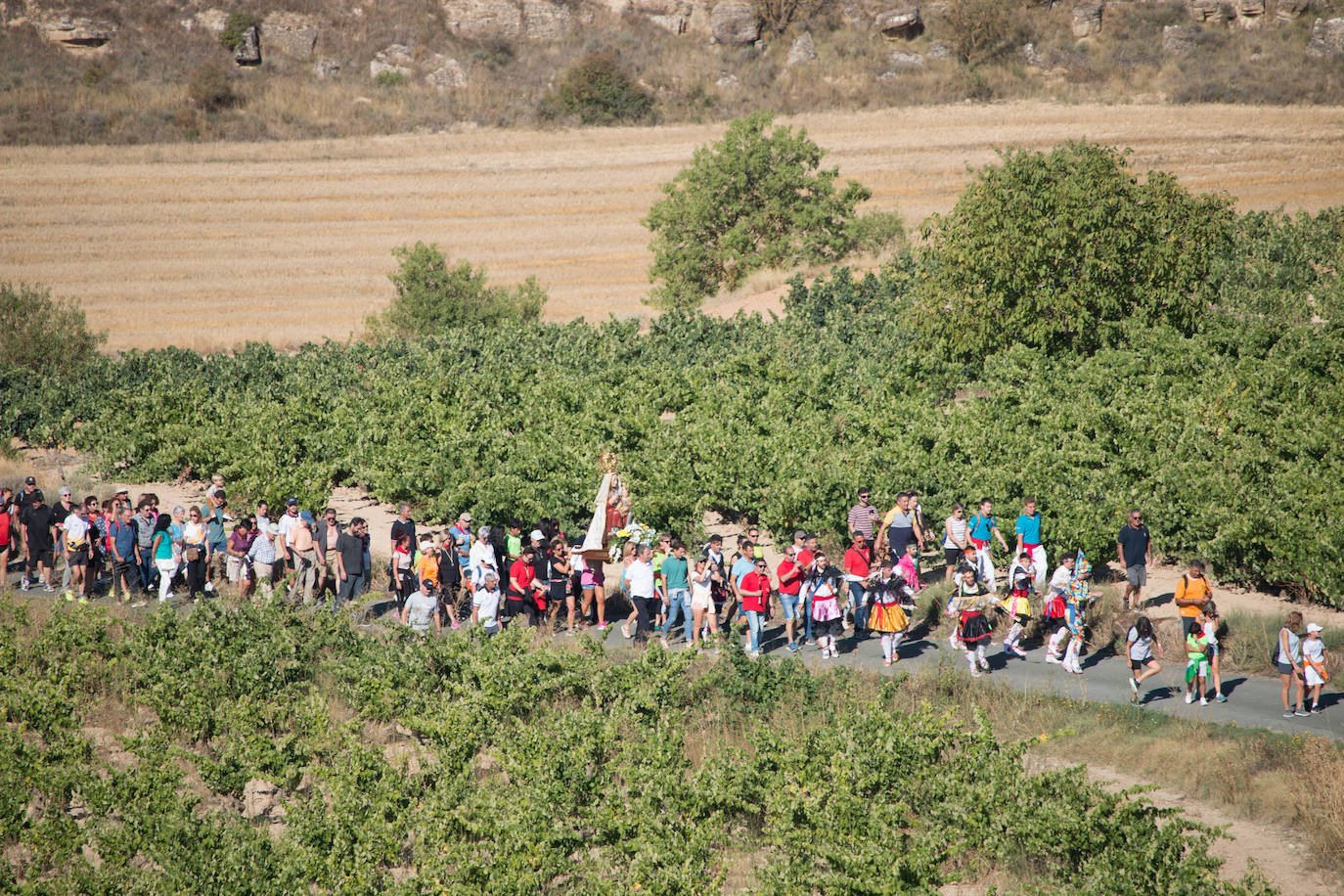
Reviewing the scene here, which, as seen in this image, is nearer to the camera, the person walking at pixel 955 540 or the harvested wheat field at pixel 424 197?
the person walking at pixel 955 540

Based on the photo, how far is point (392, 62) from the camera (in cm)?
7469

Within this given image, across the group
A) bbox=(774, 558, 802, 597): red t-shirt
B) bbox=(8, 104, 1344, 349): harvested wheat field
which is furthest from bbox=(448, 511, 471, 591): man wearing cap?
bbox=(8, 104, 1344, 349): harvested wheat field

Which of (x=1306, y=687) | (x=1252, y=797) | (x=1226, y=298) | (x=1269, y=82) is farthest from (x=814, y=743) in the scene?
(x=1269, y=82)

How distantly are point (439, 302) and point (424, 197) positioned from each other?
17.6 meters

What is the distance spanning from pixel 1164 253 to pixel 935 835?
19605 mm

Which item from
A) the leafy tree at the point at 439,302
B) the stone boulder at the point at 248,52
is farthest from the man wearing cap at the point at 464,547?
the stone boulder at the point at 248,52

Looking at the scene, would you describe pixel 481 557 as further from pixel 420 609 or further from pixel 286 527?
pixel 286 527

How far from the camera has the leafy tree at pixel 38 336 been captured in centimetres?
3697

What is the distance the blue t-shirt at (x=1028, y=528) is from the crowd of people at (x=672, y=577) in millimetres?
32

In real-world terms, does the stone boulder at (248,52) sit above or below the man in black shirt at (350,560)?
above

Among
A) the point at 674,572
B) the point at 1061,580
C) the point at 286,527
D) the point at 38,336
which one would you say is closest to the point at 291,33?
the point at 38,336

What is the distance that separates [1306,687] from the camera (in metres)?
13.6

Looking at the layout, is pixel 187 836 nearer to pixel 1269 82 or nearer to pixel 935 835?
pixel 935 835

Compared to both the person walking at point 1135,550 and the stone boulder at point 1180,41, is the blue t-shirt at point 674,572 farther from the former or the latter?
the stone boulder at point 1180,41
